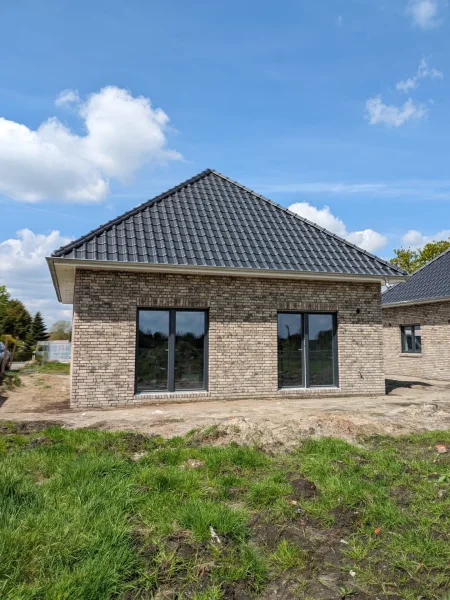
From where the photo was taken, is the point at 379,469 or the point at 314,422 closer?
the point at 379,469

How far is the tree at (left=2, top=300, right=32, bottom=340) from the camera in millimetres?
53094

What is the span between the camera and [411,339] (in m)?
19.8

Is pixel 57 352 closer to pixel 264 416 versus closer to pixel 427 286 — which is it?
pixel 427 286

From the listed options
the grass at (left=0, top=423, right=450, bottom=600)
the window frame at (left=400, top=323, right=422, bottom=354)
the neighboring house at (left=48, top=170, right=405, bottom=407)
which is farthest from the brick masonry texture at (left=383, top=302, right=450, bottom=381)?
the grass at (left=0, top=423, right=450, bottom=600)

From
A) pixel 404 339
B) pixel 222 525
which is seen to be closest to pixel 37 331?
pixel 404 339

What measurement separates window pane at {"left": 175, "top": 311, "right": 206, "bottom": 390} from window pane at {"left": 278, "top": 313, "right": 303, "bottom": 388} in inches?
83.2

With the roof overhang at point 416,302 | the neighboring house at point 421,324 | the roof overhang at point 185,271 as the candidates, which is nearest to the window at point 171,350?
the roof overhang at point 185,271

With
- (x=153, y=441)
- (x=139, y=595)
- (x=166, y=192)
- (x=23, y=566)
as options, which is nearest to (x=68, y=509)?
(x=23, y=566)

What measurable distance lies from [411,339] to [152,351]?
548 inches

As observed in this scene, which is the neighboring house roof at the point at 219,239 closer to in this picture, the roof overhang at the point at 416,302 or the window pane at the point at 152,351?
the window pane at the point at 152,351

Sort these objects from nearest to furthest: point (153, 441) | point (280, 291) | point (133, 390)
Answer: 1. point (153, 441)
2. point (133, 390)
3. point (280, 291)

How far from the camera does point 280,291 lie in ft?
37.3

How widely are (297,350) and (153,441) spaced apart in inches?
242

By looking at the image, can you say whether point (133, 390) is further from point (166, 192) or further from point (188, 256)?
point (166, 192)
